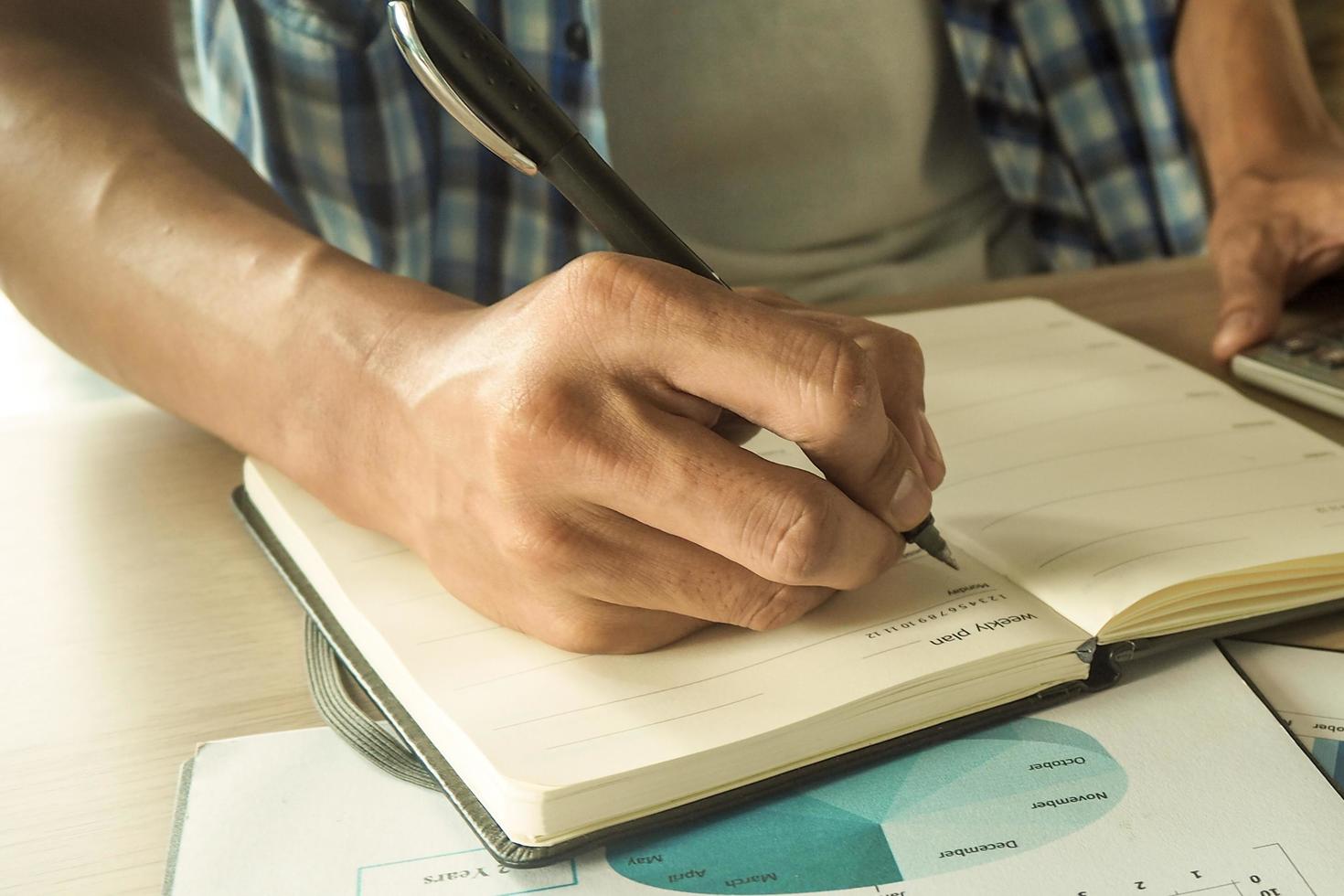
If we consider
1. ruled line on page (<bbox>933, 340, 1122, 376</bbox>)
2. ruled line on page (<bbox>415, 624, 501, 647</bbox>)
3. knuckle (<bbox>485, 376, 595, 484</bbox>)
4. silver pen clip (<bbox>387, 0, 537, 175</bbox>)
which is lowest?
ruled line on page (<bbox>933, 340, 1122, 376</bbox>)

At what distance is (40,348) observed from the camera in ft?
7.11

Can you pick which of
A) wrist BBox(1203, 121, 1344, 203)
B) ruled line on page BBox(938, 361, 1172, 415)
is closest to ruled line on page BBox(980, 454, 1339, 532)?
ruled line on page BBox(938, 361, 1172, 415)

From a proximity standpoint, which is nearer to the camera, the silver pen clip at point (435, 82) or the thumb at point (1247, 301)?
the silver pen clip at point (435, 82)

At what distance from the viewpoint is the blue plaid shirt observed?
81cm

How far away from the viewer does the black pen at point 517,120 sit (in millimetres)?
406

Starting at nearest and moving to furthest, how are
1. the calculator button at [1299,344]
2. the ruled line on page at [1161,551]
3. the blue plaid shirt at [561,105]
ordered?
the ruled line on page at [1161,551], the calculator button at [1299,344], the blue plaid shirt at [561,105]

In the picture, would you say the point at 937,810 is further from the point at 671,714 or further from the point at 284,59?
the point at 284,59

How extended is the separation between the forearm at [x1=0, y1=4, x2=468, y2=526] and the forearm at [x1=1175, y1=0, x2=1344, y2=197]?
2.36ft

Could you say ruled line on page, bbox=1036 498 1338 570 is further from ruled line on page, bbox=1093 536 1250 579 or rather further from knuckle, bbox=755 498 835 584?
knuckle, bbox=755 498 835 584

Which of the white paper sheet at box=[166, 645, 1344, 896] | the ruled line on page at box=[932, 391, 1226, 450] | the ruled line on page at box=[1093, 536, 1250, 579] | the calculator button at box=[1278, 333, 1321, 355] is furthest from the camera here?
the calculator button at box=[1278, 333, 1321, 355]

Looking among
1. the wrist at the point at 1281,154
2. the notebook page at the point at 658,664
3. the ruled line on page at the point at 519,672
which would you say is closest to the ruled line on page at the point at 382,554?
the notebook page at the point at 658,664

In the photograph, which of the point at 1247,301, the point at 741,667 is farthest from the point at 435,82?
the point at 1247,301

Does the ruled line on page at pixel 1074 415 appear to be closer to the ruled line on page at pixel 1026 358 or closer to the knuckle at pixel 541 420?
the ruled line on page at pixel 1026 358

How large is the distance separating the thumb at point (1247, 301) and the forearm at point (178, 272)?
495 mm
